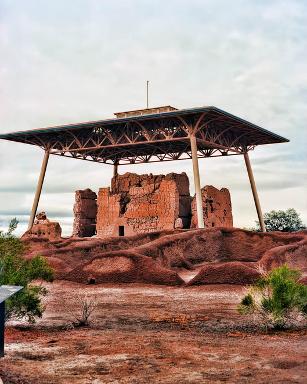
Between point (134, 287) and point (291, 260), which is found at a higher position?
point (291, 260)

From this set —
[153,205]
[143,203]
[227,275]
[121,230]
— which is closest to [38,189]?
[121,230]

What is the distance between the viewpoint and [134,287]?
61.2ft

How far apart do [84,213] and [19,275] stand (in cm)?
3127

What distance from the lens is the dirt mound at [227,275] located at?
18.1 m

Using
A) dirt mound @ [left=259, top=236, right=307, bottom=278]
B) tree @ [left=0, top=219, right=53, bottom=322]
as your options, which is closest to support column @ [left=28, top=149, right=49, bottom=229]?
dirt mound @ [left=259, top=236, right=307, bottom=278]

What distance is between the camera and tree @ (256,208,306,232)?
184 ft

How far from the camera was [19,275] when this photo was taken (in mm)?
11055

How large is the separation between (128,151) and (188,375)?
3743 cm

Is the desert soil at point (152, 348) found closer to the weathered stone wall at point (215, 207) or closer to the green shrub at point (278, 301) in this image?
the green shrub at point (278, 301)

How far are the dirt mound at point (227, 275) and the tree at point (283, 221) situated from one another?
38720mm

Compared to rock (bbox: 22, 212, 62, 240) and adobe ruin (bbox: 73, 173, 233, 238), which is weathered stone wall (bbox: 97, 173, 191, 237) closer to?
adobe ruin (bbox: 73, 173, 233, 238)

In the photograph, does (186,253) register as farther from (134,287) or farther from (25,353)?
(25,353)

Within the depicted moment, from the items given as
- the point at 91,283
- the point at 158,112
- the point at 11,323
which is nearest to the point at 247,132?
the point at 158,112

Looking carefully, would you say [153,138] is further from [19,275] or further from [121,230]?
[19,275]
